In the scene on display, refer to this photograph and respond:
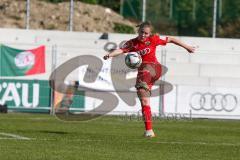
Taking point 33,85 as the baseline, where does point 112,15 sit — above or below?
above

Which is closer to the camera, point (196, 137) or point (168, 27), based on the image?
point (196, 137)

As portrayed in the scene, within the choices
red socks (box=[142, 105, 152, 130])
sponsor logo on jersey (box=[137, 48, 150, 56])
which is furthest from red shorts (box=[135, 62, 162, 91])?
red socks (box=[142, 105, 152, 130])

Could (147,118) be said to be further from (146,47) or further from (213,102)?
(213,102)

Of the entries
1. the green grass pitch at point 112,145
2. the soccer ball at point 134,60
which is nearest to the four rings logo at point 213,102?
the green grass pitch at point 112,145

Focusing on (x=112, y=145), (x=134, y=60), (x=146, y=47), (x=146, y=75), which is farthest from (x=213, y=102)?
(x=112, y=145)

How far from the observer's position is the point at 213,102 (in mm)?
27641

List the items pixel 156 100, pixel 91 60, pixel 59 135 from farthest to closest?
pixel 91 60 < pixel 156 100 < pixel 59 135

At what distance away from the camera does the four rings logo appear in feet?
90.3

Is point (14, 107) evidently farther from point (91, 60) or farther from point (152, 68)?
point (152, 68)

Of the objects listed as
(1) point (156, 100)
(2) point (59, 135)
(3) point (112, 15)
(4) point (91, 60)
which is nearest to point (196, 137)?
(2) point (59, 135)

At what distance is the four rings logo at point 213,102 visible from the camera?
27.5m

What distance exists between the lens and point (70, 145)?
42.9 feet

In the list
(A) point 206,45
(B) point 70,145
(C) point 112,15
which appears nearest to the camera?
(B) point 70,145

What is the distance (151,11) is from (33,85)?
22742 mm
